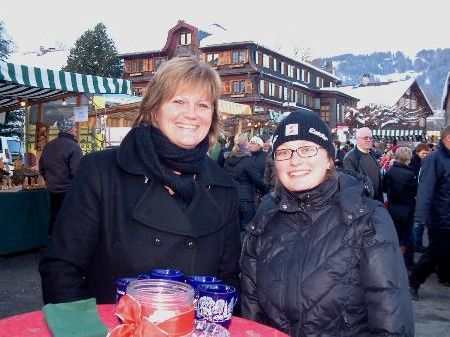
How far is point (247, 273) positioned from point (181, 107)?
33.7 inches

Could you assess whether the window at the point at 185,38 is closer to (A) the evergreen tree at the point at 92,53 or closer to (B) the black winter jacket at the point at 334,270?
(A) the evergreen tree at the point at 92,53

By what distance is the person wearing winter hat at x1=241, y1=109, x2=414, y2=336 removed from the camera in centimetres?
208

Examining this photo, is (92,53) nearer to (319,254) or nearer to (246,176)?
(246,176)

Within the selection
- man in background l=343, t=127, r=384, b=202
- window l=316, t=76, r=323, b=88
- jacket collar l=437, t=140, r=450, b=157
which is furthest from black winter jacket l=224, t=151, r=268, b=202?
window l=316, t=76, r=323, b=88

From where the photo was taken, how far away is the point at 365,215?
2164 millimetres

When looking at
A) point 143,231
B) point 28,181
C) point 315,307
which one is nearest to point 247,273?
point 315,307

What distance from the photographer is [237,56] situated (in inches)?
1688

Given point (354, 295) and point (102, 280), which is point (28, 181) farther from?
point (354, 295)

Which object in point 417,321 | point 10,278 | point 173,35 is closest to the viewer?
point 417,321

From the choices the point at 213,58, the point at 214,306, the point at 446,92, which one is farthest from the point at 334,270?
the point at 446,92

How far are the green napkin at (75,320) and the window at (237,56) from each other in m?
41.8

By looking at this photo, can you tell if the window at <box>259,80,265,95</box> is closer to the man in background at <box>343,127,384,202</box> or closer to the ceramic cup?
the man in background at <box>343,127,384,202</box>

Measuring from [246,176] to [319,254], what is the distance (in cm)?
693

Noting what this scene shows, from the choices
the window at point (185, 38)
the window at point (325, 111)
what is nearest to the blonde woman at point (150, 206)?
the window at point (185, 38)
